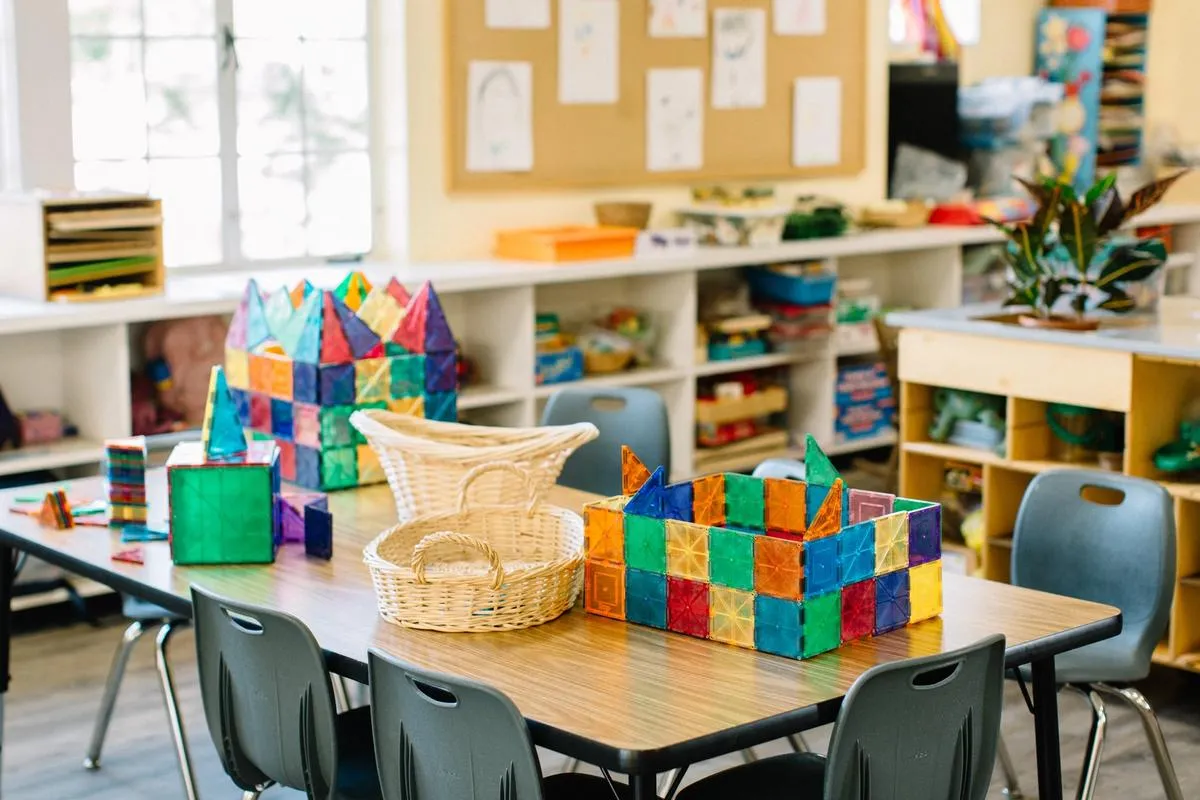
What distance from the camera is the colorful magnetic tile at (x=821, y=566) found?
2238 mm

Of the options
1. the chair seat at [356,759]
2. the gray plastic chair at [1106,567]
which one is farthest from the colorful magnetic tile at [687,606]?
the gray plastic chair at [1106,567]

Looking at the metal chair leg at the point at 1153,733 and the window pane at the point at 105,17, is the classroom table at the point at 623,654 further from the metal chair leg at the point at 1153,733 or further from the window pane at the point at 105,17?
the window pane at the point at 105,17

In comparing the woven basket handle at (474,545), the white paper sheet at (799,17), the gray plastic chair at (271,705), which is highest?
the white paper sheet at (799,17)

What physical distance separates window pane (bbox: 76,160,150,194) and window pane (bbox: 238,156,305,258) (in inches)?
13.5

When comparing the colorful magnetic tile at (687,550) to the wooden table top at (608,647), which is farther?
the colorful magnetic tile at (687,550)

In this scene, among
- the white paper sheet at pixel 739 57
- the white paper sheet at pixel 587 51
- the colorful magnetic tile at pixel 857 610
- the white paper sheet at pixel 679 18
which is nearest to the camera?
the colorful magnetic tile at pixel 857 610

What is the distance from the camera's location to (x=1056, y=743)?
2.64m

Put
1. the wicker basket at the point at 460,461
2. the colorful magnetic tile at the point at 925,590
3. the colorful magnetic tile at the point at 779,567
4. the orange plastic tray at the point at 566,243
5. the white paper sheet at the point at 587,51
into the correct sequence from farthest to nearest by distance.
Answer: the white paper sheet at the point at 587,51 < the orange plastic tray at the point at 566,243 < the wicker basket at the point at 460,461 < the colorful magnetic tile at the point at 925,590 < the colorful magnetic tile at the point at 779,567

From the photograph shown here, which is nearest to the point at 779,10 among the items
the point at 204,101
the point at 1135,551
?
the point at 204,101

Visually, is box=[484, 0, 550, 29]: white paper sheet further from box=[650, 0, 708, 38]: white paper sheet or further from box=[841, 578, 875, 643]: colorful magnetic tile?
box=[841, 578, 875, 643]: colorful magnetic tile

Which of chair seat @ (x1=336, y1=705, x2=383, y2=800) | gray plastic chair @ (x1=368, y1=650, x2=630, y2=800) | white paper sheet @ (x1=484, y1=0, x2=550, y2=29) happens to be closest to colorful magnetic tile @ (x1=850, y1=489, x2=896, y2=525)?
gray plastic chair @ (x1=368, y1=650, x2=630, y2=800)

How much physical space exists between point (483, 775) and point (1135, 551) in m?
1.55

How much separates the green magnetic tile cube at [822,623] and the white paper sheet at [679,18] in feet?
13.6

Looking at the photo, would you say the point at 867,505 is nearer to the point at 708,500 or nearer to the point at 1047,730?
the point at 708,500
